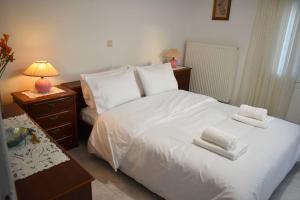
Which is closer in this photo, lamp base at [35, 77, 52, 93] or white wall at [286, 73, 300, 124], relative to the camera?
lamp base at [35, 77, 52, 93]

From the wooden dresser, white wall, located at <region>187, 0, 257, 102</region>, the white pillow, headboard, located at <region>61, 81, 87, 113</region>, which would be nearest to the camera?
the wooden dresser

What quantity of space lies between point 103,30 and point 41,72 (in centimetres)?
105

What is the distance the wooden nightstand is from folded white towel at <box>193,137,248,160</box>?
1396 mm

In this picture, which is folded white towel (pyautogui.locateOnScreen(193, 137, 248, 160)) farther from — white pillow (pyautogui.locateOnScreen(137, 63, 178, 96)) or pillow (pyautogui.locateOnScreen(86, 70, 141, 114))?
white pillow (pyautogui.locateOnScreen(137, 63, 178, 96))

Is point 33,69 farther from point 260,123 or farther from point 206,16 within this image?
point 206,16

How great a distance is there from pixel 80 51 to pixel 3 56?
126 cm

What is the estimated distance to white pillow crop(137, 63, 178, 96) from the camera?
2.94m

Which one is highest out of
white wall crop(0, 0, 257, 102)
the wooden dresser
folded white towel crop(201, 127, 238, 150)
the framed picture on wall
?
the framed picture on wall

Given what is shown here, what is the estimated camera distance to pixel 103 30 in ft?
9.76

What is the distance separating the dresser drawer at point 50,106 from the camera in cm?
221

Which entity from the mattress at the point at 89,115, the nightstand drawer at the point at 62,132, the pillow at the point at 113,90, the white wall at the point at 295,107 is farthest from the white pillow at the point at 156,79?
the white wall at the point at 295,107

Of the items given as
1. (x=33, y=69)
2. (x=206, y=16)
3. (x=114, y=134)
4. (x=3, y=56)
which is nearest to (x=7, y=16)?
(x=33, y=69)

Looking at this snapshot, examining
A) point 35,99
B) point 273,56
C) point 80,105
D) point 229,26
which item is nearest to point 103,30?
point 80,105

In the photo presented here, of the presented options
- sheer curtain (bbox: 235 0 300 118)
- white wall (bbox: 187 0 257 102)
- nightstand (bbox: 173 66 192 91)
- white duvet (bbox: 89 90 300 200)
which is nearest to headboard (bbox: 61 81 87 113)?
white duvet (bbox: 89 90 300 200)
